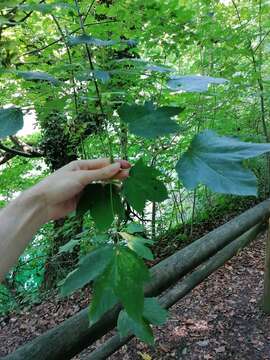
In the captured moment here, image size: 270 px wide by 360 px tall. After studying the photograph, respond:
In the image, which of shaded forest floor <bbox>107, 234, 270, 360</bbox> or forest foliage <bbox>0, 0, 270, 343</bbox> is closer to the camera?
forest foliage <bbox>0, 0, 270, 343</bbox>

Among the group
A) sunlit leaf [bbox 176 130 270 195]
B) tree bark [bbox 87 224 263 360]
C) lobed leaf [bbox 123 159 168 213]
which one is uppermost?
sunlit leaf [bbox 176 130 270 195]

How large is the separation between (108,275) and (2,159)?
5.12m

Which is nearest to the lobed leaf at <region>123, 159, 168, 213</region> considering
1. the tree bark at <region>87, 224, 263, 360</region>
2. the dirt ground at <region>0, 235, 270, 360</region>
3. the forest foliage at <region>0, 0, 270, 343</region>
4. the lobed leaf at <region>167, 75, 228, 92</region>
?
the forest foliage at <region>0, 0, 270, 343</region>

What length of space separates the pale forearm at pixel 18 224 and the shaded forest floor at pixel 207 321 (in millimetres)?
1817

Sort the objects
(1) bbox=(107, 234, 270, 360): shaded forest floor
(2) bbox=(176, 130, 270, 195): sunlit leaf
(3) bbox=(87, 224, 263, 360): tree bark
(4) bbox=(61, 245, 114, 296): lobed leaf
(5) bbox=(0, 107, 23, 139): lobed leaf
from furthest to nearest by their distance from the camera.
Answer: (1) bbox=(107, 234, 270, 360): shaded forest floor
(3) bbox=(87, 224, 263, 360): tree bark
(5) bbox=(0, 107, 23, 139): lobed leaf
(4) bbox=(61, 245, 114, 296): lobed leaf
(2) bbox=(176, 130, 270, 195): sunlit leaf

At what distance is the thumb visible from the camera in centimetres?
72

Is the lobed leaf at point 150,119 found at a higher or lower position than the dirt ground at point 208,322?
higher

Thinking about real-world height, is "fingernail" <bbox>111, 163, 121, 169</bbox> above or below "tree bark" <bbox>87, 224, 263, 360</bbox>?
above

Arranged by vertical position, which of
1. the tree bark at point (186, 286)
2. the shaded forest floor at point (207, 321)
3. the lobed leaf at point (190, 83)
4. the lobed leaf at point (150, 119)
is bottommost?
the shaded forest floor at point (207, 321)

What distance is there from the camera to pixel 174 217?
15.7 feet

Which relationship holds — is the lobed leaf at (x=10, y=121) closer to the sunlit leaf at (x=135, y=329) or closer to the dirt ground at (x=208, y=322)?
the sunlit leaf at (x=135, y=329)

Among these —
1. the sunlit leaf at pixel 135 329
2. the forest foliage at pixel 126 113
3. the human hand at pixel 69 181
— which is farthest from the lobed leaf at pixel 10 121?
the sunlit leaf at pixel 135 329

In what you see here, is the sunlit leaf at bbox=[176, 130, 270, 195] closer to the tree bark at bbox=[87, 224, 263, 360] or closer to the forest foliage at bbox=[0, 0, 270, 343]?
the forest foliage at bbox=[0, 0, 270, 343]

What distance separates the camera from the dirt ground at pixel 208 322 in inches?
90.7
